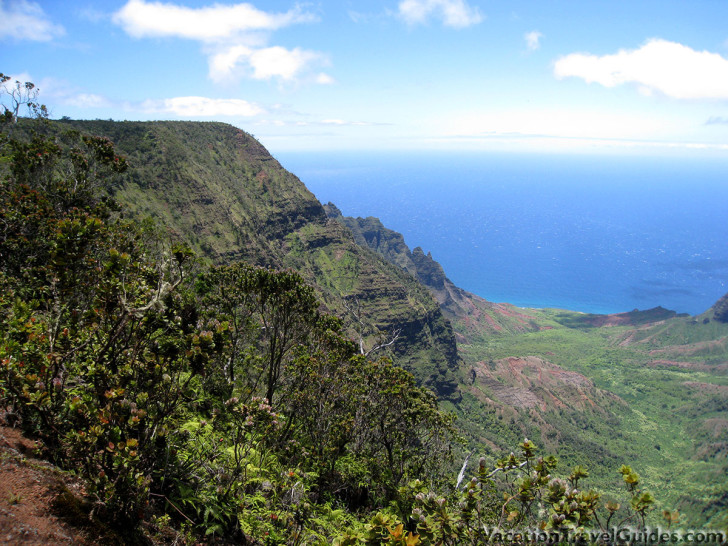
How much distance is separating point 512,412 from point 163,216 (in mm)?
72521

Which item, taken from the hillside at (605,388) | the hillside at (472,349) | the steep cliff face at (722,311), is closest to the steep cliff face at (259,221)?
the hillside at (472,349)

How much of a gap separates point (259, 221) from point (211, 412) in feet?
252

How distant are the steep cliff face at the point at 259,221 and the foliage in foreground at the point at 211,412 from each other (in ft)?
141

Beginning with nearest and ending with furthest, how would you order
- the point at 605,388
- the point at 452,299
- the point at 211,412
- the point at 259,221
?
the point at 211,412 → the point at 259,221 → the point at 605,388 → the point at 452,299

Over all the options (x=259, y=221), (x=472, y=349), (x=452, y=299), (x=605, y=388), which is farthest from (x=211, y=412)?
(x=452, y=299)

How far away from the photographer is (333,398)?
39.0ft

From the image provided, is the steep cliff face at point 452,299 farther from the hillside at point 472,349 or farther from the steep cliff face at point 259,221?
the steep cliff face at point 259,221

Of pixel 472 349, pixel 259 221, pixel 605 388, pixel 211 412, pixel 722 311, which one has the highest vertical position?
pixel 259 221

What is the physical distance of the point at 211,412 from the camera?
8.22 metres

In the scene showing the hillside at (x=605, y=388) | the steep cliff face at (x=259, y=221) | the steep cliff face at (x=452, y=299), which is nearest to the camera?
the hillside at (x=605, y=388)

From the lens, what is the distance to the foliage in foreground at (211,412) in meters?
4.51

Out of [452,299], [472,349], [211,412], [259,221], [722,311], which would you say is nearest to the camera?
[211,412]

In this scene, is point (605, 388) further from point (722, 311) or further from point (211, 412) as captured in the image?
point (211, 412)

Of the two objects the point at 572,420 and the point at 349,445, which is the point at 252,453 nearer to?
the point at 349,445
